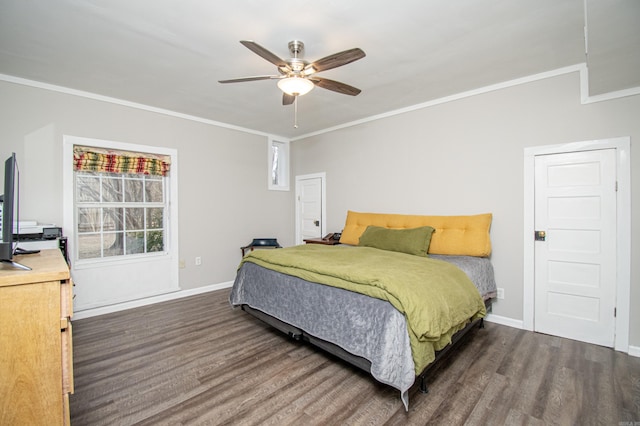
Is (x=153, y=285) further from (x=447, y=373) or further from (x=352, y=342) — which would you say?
(x=447, y=373)

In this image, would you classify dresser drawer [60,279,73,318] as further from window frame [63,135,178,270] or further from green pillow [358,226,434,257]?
green pillow [358,226,434,257]

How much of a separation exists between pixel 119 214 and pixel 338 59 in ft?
11.0

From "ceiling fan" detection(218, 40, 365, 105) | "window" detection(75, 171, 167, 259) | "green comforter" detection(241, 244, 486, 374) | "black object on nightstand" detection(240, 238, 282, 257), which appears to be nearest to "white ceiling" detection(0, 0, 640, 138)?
"ceiling fan" detection(218, 40, 365, 105)

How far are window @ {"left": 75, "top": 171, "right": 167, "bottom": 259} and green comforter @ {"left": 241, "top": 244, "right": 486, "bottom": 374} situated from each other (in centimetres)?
206

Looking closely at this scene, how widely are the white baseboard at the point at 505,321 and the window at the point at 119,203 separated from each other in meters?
4.19

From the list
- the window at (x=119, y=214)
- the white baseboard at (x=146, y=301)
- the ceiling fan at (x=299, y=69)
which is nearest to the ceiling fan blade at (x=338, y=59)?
the ceiling fan at (x=299, y=69)

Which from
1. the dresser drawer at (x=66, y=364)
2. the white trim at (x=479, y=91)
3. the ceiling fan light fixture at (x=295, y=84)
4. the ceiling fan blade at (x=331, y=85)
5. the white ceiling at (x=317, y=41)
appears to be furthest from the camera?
the white trim at (x=479, y=91)

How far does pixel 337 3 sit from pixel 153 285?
3.87m

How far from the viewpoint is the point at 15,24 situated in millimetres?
2086

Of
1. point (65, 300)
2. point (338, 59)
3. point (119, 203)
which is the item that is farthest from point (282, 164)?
point (65, 300)

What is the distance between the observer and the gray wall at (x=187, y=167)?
3008 millimetres

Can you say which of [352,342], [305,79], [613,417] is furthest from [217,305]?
[613,417]

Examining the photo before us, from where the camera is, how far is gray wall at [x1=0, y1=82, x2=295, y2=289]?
9.87 feet

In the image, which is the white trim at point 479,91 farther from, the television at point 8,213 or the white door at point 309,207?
the television at point 8,213
